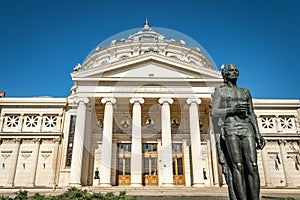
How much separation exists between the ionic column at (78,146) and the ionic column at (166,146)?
683cm

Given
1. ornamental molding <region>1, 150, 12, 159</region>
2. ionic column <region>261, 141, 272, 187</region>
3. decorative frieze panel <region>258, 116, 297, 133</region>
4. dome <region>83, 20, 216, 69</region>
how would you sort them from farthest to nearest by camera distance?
dome <region>83, 20, 216, 69</region> < decorative frieze panel <region>258, 116, 297, 133</region> < ionic column <region>261, 141, 272, 187</region> < ornamental molding <region>1, 150, 12, 159</region>

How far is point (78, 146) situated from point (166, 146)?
7.39m

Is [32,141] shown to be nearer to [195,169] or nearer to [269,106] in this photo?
[195,169]

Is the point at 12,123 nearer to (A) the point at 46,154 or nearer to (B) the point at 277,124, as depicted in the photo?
(A) the point at 46,154

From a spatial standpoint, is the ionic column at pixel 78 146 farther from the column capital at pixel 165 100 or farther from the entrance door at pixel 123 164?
the column capital at pixel 165 100

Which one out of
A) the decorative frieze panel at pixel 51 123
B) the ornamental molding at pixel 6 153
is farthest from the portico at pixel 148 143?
the ornamental molding at pixel 6 153

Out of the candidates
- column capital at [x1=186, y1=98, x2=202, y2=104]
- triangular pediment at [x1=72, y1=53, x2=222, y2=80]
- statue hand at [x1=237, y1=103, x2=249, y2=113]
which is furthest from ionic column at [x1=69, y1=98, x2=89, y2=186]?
statue hand at [x1=237, y1=103, x2=249, y2=113]

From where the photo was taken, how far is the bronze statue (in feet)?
18.1

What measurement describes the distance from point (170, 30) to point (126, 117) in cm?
1987

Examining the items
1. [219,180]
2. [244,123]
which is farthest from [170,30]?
[244,123]

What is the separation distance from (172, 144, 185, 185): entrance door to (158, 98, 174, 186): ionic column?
3.42 meters

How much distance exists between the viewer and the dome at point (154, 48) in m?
40.7

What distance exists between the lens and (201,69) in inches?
1018

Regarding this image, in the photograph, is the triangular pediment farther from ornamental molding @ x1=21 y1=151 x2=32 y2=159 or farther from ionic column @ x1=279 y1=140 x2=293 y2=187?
ionic column @ x1=279 y1=140 x2=293 y2=187
